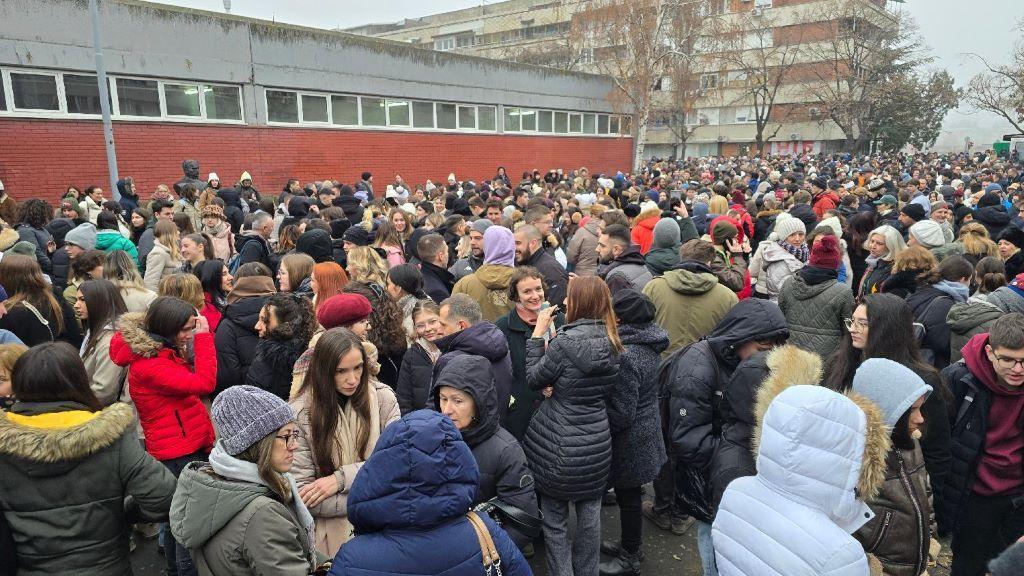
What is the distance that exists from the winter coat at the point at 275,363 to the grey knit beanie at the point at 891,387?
10.2ft

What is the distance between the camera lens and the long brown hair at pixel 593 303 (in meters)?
3.60

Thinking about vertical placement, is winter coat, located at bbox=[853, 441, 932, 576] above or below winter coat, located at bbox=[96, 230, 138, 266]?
below

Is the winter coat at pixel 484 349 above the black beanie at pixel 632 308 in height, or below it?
below

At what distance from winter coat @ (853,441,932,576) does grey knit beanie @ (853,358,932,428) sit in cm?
19

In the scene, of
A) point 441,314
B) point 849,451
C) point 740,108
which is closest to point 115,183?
point 441,314

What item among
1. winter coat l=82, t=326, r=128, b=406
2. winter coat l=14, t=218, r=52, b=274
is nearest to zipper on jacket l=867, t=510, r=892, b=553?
winter coat l=82, t=326, r=128, b=406

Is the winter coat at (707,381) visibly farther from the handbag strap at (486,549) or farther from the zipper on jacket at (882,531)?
the handbag strap at (486,549)

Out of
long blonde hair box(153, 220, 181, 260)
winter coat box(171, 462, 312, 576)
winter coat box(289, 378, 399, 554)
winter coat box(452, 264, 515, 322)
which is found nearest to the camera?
winter coat box(171, 462, 312, 576)

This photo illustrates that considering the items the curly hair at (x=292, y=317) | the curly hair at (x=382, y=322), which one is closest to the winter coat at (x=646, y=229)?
the curly hair at (x=382, y=322)

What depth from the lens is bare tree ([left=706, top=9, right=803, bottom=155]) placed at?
4132 centimetres

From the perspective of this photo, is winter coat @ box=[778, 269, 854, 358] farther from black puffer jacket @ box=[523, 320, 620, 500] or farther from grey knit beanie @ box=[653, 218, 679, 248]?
black puffer jacket @ box=[523, 320, 620, 500]

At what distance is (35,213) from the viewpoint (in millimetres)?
7016

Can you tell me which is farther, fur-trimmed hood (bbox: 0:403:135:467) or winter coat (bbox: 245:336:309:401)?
winter coat (bbox: 245:336:309:401)

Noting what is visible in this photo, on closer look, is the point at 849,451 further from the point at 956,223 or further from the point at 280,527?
the point at 956,223
